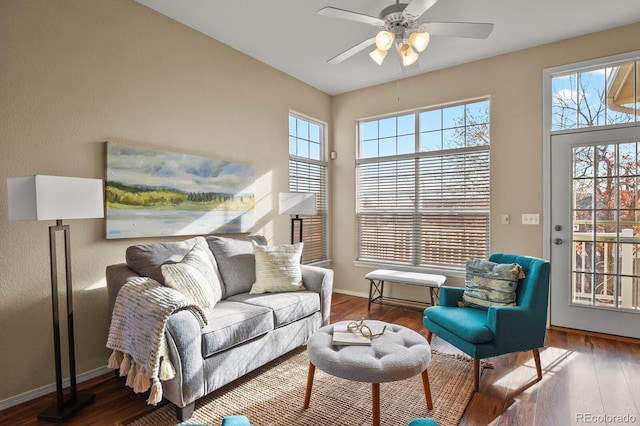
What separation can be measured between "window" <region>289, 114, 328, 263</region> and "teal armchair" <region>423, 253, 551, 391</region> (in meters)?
2.43

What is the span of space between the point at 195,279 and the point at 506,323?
2.21 m

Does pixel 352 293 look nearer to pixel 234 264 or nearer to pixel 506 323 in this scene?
pixel 234 264

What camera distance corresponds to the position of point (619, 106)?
10.9 ft

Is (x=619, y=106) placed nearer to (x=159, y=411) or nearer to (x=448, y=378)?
(x=448, y=378)

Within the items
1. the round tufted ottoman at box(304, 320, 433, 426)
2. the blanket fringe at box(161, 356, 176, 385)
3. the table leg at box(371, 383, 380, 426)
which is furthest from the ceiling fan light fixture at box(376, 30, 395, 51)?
the blanket fringe at box(161, 356, 176, 385)

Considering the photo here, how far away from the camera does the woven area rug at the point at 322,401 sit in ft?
6.67

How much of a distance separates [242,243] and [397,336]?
5.84 ft

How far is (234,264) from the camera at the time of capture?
10.2ft

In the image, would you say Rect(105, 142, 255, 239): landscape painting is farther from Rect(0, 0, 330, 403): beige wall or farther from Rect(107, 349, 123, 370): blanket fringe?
Rect(107, 349, 123, 370): blanket fringe

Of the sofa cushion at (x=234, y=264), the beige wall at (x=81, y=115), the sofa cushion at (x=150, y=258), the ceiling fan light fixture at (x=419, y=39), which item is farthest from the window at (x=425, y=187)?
the sofa cushion at (x=150, y=258)

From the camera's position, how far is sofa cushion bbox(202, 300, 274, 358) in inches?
85.2

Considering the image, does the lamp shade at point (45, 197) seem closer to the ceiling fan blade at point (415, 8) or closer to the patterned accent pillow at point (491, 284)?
the ceiling fan blade at point (415, 8)

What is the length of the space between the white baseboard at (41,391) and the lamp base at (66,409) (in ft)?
0.90

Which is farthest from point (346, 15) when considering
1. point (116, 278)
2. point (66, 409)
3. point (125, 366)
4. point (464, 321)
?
point (66, 409)
